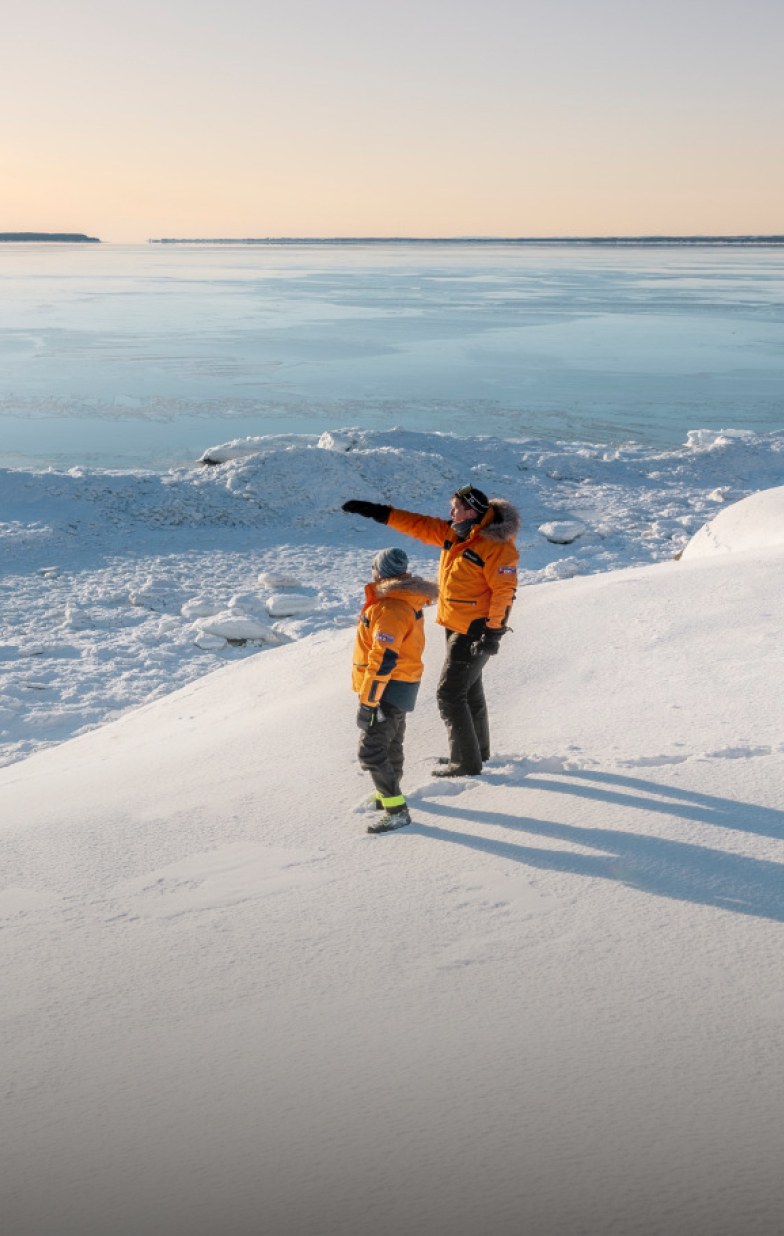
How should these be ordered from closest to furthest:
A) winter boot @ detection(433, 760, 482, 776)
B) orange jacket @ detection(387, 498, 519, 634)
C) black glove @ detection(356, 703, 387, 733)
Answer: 1. black glove @ detection(356, 703, 387, 733)
2. orange jacket @ detection(387, 498, 519, 634)
3. winter boot @ detection(433, 760, 482, 776)

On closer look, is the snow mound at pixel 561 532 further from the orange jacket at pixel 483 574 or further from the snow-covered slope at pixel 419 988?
the orange jacket at pixel 483 574

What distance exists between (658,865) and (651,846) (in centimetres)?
14

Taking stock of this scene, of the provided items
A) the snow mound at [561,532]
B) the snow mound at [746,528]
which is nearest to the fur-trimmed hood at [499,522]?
the snow mound at [746,528]

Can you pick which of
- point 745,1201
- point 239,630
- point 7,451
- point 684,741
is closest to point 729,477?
point 239,630

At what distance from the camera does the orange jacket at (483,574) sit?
4309mm

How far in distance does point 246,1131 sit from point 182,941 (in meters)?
0.92

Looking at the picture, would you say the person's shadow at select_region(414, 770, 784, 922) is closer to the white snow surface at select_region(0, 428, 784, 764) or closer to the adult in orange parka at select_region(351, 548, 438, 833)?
the adult in orange parka at select_region(351, 548, 438, 833)

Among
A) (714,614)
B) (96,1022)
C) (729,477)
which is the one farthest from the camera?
(729,477)

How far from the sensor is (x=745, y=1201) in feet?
6.93

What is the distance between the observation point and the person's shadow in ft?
10.6

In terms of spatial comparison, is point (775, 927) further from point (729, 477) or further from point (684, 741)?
point (729, 477)

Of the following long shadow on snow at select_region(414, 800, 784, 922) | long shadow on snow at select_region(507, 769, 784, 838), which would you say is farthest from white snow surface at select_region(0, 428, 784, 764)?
long shadow on snow at select_region(414, 800, 784, 922)

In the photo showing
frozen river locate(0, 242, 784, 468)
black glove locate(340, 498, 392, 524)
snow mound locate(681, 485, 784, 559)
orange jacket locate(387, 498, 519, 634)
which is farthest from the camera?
frozen river locate(0, 242, 784, 468)

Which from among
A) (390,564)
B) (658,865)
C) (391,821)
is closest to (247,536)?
(390,564)
